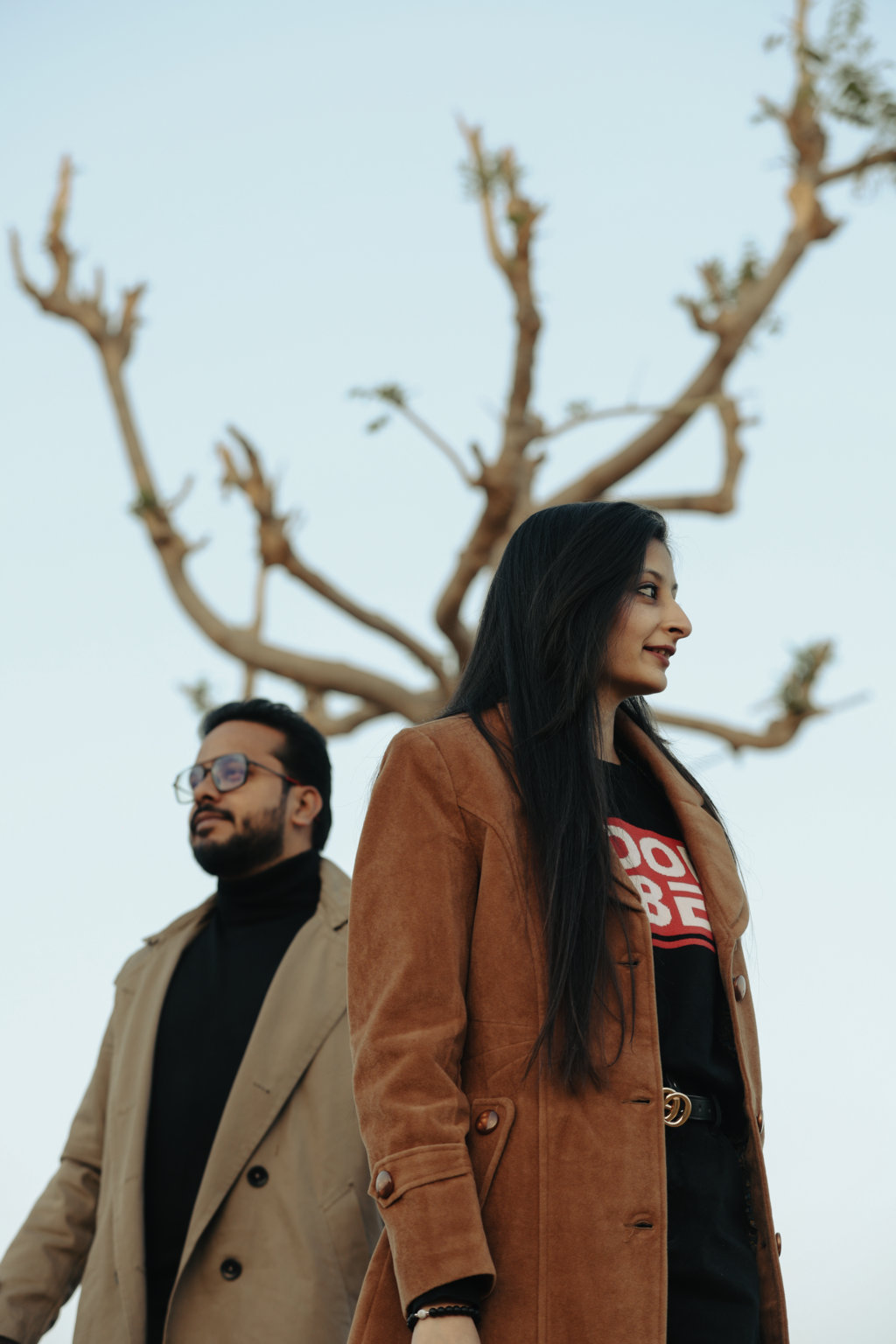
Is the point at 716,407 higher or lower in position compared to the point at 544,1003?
higher

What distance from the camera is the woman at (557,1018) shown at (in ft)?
6.55

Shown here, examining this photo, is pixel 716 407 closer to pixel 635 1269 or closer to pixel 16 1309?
pixel 16 1309

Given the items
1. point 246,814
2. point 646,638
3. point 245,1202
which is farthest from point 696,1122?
point 246,814

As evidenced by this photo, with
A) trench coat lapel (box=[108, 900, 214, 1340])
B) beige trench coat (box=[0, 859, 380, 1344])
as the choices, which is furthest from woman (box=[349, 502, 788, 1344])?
trench coat lapel (box=[108, 900, 214, 1340])

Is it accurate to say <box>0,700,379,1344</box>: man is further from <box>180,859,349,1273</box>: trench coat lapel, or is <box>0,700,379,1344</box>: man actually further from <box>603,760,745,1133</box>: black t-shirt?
<box>603,760,745,1133</box>: black t-shirt

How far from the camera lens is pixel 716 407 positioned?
773 cm

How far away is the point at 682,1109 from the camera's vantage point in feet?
7.03

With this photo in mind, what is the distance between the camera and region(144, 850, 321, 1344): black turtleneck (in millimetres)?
3328

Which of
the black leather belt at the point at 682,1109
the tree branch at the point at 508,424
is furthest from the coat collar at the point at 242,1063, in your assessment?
the tree branch at the point at 508,424

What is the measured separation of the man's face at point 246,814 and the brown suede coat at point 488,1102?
5.18 ft

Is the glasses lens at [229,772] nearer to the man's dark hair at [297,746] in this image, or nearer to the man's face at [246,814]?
the man's face at [246,814]

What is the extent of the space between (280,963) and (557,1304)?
172 centimetres

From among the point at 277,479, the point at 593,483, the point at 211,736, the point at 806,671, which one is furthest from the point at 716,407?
the point at 211,736

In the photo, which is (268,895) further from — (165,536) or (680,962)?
(165,536)
